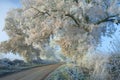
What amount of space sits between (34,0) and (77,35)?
8.15 m

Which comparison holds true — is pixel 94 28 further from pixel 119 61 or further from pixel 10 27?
pixel 10 27

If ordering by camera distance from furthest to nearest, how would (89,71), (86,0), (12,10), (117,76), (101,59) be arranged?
1. (12,10)
2. (86,0)
3. (89,71)
4. (101,59)
5. (117,76)

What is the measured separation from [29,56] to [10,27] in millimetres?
8063

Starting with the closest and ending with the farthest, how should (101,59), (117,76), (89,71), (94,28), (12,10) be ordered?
(117,76) → (101,59) → (89,71) → (94,28) → (12,10)

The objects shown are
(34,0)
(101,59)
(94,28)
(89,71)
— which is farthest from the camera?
(34,0)

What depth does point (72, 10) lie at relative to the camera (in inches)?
1433

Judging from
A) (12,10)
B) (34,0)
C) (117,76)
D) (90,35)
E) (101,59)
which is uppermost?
(12,10)

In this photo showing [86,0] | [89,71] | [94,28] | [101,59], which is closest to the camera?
[101,59]

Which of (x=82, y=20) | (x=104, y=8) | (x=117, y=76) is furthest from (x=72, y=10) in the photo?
(x=117, y=76)

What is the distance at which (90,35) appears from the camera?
35.6 meters

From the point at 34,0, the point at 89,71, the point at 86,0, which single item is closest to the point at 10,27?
the point at 34,0

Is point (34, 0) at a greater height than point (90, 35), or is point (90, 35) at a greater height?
point (34, 0)

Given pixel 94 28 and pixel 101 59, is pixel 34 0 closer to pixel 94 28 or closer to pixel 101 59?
pixel 94 28

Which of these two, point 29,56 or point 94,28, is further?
point 29,56
